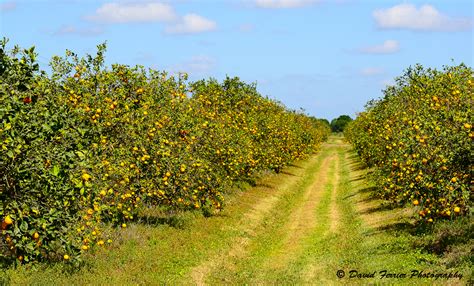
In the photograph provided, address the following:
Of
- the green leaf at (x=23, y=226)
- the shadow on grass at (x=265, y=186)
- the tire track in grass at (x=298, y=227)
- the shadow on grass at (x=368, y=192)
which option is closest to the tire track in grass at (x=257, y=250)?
the tire track in grass at (x=298, y=227)

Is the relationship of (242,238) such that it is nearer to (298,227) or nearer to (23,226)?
(298,227)

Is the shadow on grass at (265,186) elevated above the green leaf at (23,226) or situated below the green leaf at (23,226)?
below

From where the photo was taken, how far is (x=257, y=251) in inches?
805

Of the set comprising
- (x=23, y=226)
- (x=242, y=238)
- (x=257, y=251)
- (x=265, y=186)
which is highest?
(x=23, y=226)

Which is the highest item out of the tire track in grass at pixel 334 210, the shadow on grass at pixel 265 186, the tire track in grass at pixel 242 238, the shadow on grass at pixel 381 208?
the shadow on grass at pixel 265 186

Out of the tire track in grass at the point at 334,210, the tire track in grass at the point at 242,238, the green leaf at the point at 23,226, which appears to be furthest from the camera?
the tire track in grass at the point at 334,210

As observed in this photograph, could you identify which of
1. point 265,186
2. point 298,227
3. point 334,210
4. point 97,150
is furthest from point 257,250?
point 265,186

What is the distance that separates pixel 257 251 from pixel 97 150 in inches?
283

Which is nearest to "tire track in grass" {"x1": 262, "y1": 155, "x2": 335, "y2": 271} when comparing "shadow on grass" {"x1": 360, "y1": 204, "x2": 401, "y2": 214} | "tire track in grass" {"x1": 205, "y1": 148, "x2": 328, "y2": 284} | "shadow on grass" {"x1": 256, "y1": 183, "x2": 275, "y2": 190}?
"tire track in grass" {"x1": 205, "y1": 148, "x2": 328, "y2": 284}

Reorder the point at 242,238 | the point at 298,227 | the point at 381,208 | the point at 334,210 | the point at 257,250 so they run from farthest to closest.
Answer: the point at 334,210 < the point at 381,208 < the point at 298,227 < the point at 242,238 < the point at 257,250

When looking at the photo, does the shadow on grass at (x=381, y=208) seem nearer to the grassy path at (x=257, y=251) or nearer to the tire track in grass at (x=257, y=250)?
the grassy path at (x=257, y=251)

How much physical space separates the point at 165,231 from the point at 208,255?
2.60 m

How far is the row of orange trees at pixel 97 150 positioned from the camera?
999cm

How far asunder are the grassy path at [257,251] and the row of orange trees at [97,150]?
2.57 ft
